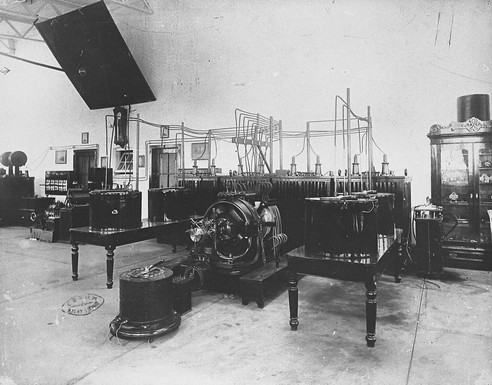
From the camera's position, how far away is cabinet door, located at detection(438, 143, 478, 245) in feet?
19.8

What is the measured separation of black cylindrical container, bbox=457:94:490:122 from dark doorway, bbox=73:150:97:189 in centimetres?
958

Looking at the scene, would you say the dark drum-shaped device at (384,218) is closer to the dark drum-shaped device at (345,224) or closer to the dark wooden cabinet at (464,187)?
the dark drum-shaped device at (345,224)

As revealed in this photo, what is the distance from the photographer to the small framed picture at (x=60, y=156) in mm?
11852

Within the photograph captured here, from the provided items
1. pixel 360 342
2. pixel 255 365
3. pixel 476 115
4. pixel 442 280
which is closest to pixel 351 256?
pixel 360 342

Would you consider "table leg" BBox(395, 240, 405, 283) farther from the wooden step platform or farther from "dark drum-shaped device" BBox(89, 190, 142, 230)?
"dark drum-shaped device" BBox(89, 190, 142, 230)

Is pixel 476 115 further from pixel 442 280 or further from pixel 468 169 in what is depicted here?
pixel 442 280

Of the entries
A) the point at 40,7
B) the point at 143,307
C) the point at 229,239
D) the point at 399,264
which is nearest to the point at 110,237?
the point at 229,239

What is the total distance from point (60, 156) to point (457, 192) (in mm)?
10883

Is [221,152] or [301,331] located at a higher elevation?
[221,152]

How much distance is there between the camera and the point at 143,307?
11.1 feet

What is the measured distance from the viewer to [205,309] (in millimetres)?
4266

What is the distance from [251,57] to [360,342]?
6.65m

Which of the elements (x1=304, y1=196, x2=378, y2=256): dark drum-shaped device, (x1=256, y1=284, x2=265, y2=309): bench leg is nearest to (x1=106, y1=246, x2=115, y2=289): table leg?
(x1=256, y1=284, x2=265, y2=309): bench leg

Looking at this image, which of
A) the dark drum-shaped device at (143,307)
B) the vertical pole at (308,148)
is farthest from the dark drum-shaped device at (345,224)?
the vertical pole at (308,148)
